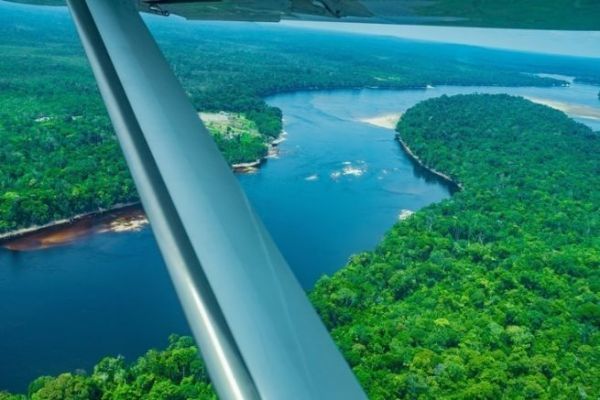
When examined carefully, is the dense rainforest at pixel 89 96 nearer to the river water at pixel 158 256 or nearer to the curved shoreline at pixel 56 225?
the curved shoreline at pixel 56 225

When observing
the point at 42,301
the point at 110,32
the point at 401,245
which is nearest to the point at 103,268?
the point at 42,301

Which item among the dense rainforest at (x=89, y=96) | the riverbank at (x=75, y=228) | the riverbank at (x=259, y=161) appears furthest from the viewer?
the riverbank at (x=259, y=161)

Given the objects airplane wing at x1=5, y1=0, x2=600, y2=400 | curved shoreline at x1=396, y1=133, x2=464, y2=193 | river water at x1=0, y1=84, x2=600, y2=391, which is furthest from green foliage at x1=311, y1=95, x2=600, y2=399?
airplane wing at x1=5, y1=0, x2=600, y2=400

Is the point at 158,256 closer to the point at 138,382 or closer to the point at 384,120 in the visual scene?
the point at 138,382

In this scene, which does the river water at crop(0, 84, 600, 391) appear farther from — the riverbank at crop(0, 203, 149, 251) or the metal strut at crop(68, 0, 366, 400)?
the metal strut at crop(68, 0, 366, 400)

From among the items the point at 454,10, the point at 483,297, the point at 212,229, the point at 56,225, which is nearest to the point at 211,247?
the point at 212,229

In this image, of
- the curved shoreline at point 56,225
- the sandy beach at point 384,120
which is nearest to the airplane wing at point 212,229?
the curved shoreline at point 56,225
